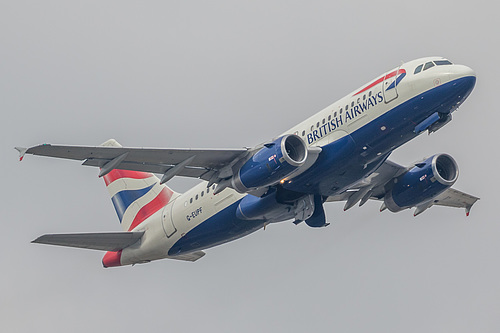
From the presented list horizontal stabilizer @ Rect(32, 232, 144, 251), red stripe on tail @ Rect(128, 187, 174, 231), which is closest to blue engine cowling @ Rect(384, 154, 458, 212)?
red stripe on tail @ Rect(128, 187, 174, 231)

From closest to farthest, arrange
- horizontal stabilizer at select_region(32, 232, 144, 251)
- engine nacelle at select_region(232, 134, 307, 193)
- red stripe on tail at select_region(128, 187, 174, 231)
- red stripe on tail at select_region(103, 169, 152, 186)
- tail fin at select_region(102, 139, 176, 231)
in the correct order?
engine nacelle at select_region(232, 134, 307, 193) → horizontal stabilizer at select_region(32, 232, 144, 251) → red stripe on tail at select_region(128, 187, 174, 231) → tail fin at select_region(102, 139, 176, 231) → red stripe on tail at select_region(103, 169, 152, 186)

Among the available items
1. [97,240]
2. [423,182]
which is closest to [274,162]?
[423,182]

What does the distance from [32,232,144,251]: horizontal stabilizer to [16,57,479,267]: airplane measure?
6 cm

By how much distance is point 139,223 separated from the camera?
48.0 meters

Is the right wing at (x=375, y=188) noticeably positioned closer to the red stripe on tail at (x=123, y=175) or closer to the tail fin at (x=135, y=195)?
the tail fin at (x=135, y=195)

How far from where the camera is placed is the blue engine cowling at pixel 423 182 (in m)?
44.4

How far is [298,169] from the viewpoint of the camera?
129 feet

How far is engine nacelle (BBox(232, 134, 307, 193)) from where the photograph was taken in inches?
1496

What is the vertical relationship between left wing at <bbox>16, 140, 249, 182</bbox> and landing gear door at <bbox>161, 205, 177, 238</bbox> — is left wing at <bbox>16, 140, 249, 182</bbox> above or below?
above

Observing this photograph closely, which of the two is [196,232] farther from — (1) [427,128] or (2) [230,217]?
(1) [427,128]

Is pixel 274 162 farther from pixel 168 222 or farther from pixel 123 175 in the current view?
pixel 123 175

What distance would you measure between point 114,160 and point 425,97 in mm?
13458

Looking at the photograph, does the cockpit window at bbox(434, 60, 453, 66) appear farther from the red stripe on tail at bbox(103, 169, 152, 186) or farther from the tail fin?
the red stripe on tail at bbox(103, 169, 152, 186)

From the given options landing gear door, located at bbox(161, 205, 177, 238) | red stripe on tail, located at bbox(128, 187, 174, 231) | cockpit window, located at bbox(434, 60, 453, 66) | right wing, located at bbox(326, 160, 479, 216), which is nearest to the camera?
cockpit window, located at bbox(434, 60, 453, 66)
